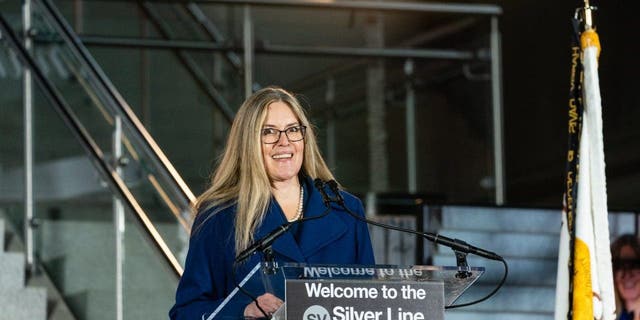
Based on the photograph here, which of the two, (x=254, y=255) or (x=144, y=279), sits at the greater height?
(x=254, y=255)

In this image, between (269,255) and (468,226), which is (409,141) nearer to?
(468,226)

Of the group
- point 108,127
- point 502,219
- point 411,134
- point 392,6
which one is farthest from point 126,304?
point 411,134

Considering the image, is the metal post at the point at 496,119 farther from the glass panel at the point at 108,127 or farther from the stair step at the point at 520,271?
the glass panel at the point at 108,127

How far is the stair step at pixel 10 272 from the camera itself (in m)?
4.94

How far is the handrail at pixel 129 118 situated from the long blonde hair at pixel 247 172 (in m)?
1.05

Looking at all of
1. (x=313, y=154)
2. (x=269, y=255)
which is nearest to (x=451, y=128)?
(x=313, y=154)

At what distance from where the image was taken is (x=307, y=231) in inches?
125

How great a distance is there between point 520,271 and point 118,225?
151 cm

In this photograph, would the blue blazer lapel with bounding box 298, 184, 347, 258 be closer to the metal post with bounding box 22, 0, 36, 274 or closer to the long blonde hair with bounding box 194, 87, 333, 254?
the long blonde hair with bounding box 194, 87, 333, 254

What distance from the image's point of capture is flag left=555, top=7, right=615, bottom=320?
9.93 feet

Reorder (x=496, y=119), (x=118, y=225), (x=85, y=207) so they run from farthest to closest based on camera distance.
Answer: (x=496, y=119), (x=85, y=207), (x=118, y=225)

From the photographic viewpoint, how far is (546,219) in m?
4.80

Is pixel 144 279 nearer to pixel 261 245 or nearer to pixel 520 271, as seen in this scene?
pixel 520 271

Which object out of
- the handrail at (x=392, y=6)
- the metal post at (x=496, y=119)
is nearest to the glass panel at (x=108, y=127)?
the handrail at (x=392, y=6)
